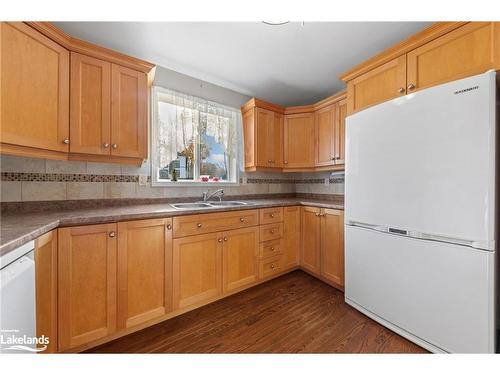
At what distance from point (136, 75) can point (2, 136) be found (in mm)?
1016

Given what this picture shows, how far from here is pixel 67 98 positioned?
149 centimetres

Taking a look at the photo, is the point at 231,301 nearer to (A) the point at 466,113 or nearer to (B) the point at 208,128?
(B) the point at 208,128

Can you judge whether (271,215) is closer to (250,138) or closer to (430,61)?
(250,138)

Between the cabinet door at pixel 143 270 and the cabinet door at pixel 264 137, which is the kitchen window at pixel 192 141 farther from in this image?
the cabinet door at pixel 143 270

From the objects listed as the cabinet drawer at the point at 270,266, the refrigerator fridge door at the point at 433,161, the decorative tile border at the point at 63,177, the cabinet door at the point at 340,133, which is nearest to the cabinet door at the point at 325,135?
the cabinet door at the point at 340,133

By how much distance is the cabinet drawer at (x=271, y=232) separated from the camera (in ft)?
7.59

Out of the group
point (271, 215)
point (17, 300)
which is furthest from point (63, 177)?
point (271, 215)

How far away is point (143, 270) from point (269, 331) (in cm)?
107

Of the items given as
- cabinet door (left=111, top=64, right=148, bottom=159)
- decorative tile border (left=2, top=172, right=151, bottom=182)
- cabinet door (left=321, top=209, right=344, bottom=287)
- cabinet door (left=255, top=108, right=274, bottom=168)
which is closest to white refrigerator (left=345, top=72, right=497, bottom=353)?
cabinet door (left=321, top=209, right=344, bottom=287)

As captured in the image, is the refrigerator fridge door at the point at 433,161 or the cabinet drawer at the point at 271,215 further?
the cabinet drawer at the point at 271,215

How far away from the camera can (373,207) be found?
164cm

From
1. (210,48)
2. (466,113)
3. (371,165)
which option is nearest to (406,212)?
(371,165)

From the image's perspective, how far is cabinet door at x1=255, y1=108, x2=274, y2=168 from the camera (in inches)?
109

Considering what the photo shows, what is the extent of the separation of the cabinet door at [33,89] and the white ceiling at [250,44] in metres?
0.57
